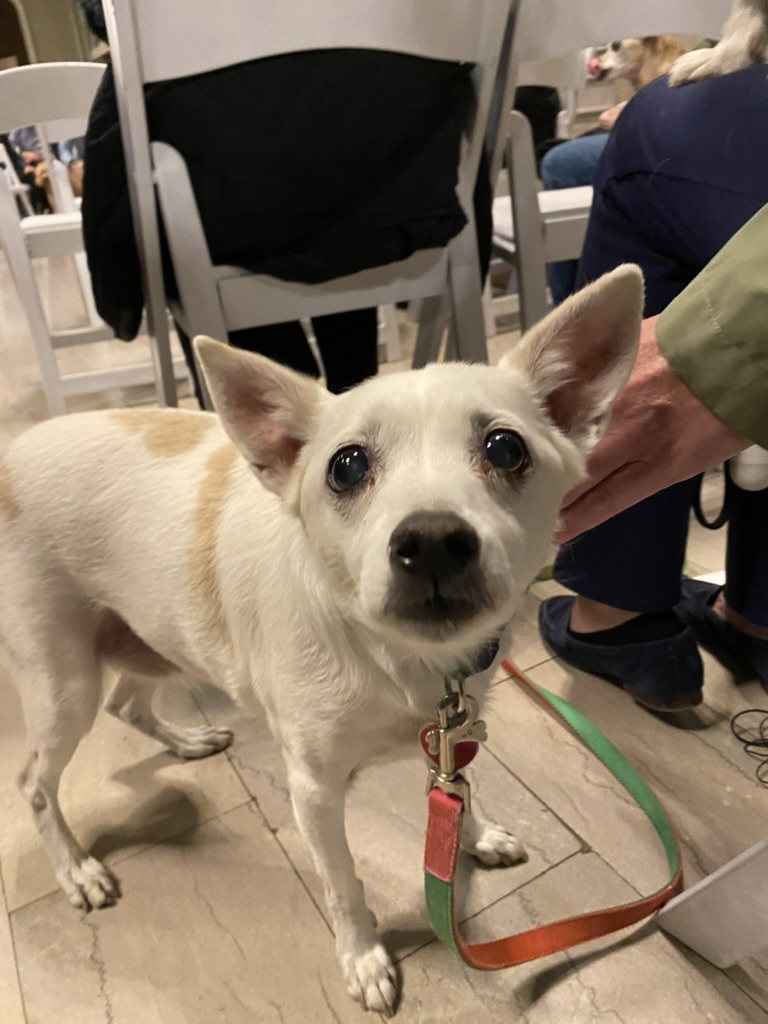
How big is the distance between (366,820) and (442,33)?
4.99 feet

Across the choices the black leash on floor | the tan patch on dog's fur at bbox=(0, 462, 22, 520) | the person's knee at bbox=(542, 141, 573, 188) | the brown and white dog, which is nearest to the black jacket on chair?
the tan patch on dog's fur at bbox=(0, 462, 22, 520)

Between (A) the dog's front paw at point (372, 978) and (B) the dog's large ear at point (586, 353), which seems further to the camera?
(A) the dog's front paw at point (372, 978)

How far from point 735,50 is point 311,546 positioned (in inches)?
46.8

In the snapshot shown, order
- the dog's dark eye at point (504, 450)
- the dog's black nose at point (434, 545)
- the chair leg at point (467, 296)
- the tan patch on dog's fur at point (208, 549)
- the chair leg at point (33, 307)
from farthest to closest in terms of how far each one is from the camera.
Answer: the chair leg at point (33, 307) → the chair leg at point (467, 296) → the tan patch on dog's fur at point (208, 549) → the dog's dark eye at point (504, 450) → the dog's black nose at point (434, 545)

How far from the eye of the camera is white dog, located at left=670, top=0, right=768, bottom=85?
1259mm

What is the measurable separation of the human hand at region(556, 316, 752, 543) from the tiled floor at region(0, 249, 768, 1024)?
652 millimetres

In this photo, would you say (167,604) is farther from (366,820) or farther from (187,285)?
(187,285)

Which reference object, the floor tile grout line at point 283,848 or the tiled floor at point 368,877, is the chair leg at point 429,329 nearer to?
the tiled floor at point 368,877

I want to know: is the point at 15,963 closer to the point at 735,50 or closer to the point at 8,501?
the point at 8,501

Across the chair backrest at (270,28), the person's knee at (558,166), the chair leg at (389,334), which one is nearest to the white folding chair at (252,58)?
the chair backrest at (270,28)

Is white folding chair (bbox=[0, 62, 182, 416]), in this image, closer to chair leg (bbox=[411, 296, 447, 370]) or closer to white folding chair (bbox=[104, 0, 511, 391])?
white folding chair (bbox=[104, 0, 511, 391])

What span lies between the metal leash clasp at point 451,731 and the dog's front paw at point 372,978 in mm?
353

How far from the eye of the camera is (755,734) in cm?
146

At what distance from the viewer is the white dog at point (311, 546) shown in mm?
737
